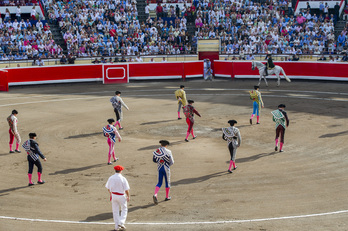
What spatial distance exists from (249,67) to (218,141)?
18.5 metres

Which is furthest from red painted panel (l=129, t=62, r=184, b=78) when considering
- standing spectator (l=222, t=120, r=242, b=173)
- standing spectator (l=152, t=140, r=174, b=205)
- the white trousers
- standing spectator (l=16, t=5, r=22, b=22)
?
the white trousers

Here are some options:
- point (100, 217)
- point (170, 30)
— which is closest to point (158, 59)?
point (170, 30)

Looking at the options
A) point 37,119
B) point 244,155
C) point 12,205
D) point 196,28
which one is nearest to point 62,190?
point 12,205

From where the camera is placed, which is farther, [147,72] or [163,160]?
[147,72]

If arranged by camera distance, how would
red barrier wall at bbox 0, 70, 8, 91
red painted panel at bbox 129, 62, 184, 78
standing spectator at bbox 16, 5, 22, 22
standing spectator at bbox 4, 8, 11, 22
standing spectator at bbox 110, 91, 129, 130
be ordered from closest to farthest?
1. standing spectator at bbox 110, 91, 129, 130
2. red barrier wall at bbox 0, 70, 8, 91
3. red painted panel at bbox 129, 62, 184, 78
4. standing spectator at bbox 4, 8, 11, 22
5. standing spectator at bbox 16, 5, 22, 22

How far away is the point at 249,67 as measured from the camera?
123 ft

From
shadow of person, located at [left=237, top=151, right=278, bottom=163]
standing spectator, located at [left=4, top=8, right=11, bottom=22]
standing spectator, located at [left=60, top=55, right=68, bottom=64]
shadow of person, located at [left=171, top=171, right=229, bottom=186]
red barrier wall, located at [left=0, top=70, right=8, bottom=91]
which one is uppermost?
standing spectator, located at [left=4, top=8, right=11, bottom=22]

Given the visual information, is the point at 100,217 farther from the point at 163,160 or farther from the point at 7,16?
the point at 7,16

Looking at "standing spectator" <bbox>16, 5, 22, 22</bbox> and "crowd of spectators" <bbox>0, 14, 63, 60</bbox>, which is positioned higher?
"standing spectator" <bbox>16, 5, 22, 22</bbox>

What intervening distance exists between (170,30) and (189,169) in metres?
28.3

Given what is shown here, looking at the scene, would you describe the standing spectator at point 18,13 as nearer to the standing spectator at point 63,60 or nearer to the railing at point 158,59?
the railing at point 158,59

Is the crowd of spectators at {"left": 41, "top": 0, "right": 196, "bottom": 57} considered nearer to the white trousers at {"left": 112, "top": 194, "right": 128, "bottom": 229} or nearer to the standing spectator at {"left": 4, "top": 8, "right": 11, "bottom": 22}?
the standing spectator at {"left": 4, "top": 8, "right": 11, "bottom": 22}

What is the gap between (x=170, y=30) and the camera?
1698 inches

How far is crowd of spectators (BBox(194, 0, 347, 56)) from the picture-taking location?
39716 mm
